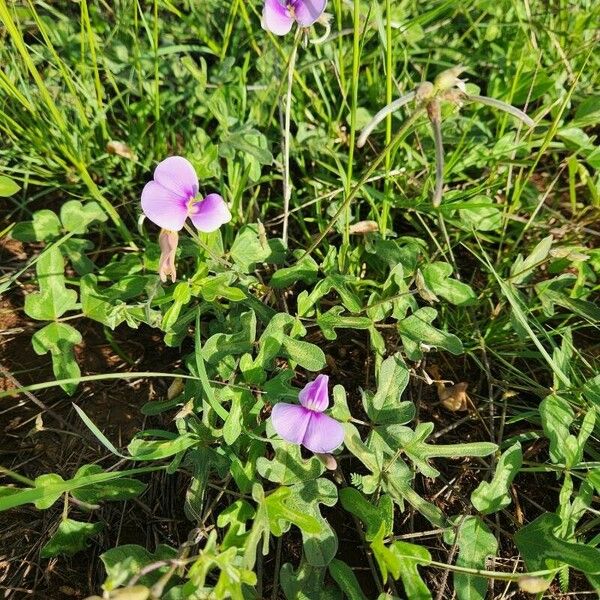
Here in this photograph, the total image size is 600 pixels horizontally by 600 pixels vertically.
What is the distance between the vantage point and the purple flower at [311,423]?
1.51 meters

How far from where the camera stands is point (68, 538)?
5.50ft

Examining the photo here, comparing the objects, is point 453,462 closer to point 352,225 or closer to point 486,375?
point 486,375

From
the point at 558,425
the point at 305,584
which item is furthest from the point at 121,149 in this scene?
the point at 558,425

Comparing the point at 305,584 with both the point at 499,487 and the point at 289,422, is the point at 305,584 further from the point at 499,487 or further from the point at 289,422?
A: the point at 499,487

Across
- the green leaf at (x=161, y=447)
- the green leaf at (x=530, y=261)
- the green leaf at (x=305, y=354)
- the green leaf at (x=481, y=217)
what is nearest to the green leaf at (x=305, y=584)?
the green leaf at (x=161, y=447)

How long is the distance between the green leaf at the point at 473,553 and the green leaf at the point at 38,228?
1449 millimetres

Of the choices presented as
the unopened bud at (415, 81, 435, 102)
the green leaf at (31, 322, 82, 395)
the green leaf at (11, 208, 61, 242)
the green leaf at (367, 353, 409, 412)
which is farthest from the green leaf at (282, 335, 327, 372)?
the green leaf at (11, 208, 61, 242)

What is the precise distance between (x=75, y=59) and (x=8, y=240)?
0.68 meters

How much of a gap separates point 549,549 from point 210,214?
1.12 m

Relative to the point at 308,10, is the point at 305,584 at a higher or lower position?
lower

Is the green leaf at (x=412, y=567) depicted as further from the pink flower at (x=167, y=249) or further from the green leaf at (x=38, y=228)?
the green leaf at (x=38, y=228)

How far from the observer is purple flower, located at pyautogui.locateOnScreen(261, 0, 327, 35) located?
161 cm

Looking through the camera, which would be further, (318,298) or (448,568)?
(318,298)

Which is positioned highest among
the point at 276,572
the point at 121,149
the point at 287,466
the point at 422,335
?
the point at 121,149
